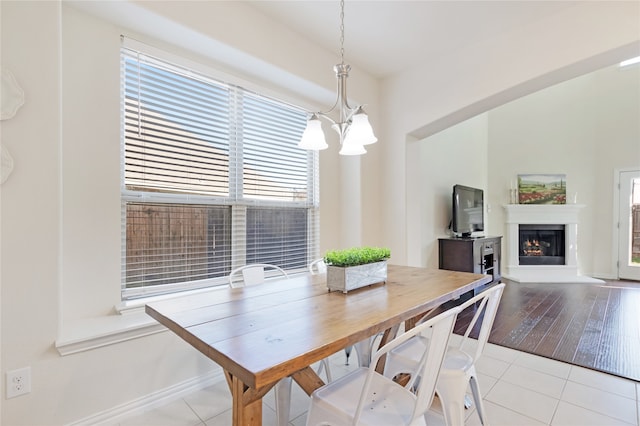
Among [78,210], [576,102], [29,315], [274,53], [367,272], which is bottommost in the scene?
[29,315]

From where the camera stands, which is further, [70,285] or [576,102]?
[576,102]

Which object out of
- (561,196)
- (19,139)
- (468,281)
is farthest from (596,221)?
(19,139)

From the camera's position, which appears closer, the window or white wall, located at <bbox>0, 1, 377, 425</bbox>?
white wall, located at <bbox>0, 1, 377, 425</bbox>

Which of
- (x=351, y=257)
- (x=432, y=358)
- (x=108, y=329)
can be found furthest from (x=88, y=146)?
(x=432, y=358)

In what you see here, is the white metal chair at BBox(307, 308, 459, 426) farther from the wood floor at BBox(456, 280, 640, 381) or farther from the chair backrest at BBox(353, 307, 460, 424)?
the wood floor at BBox(456, 280, 640, 381)

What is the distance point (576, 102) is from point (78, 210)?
799 cm

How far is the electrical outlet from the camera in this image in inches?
58.9

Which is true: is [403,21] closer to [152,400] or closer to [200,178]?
[200,178]

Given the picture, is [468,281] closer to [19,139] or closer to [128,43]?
[19,139]

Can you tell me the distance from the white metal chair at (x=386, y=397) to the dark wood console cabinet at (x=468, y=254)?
351 cm

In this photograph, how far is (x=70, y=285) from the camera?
73.0 inches

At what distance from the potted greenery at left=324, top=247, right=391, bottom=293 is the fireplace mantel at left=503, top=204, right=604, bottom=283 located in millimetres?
5304

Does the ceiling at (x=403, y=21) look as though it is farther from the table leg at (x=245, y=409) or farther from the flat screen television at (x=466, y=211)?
the table leg at (x=245, y=409)

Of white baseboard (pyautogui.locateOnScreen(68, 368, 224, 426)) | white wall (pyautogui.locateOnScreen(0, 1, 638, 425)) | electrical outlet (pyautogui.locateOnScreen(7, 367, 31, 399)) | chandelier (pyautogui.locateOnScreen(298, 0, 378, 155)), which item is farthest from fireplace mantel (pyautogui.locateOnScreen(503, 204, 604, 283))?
electrical outlet (pyautogui.locateOnScreen(7, 367, 31, 399))
